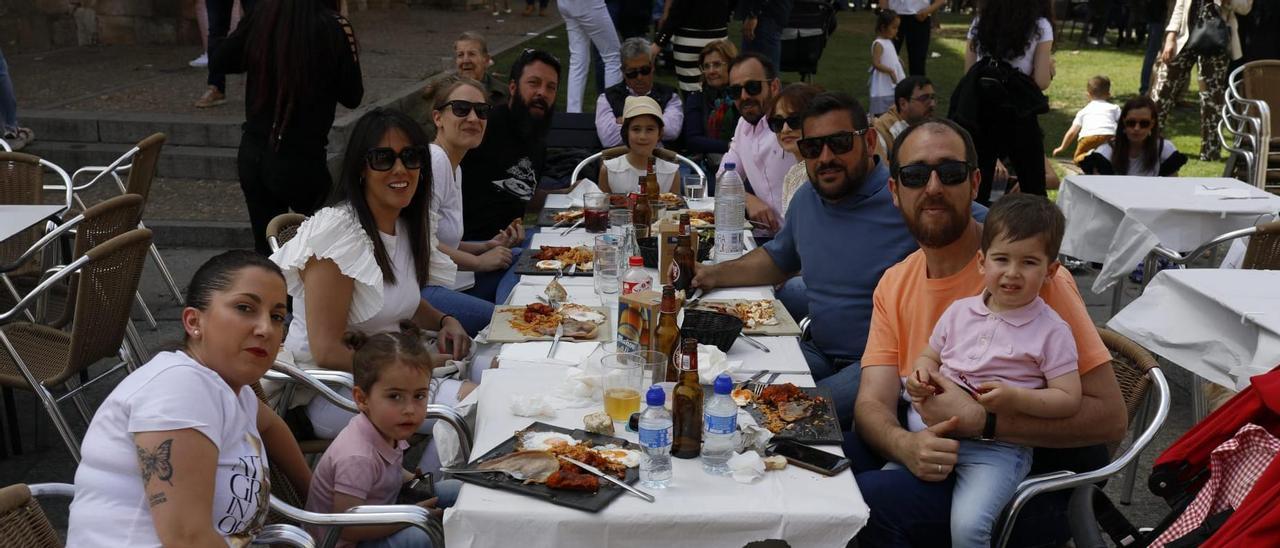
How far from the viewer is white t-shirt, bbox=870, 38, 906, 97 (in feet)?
35.3

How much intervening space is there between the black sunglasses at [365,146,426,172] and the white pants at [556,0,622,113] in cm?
516

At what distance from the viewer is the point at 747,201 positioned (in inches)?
237

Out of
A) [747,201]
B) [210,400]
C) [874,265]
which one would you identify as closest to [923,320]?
[874,265]

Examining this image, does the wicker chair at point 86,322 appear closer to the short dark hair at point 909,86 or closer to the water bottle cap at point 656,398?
the water bottle cap at point 656,398

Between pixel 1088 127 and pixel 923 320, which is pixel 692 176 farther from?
pixel 1088 127

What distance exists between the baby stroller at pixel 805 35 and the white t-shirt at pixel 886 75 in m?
0.62

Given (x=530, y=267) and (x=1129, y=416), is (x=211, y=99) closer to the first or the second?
(x=530, y=267)

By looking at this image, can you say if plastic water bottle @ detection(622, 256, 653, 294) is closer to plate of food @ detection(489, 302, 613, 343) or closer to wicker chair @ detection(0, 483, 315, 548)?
plate of food @ detection(489, 302, 613, 343)

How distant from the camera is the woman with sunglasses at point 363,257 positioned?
3666mm

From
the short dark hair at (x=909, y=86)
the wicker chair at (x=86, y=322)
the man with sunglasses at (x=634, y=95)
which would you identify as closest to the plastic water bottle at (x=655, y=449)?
the wicker chair at (x=86, y=322)

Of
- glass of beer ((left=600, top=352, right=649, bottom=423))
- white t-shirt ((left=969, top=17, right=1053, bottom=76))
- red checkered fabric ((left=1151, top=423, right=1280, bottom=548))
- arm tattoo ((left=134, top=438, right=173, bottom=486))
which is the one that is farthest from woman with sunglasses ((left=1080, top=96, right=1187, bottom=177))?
arm tattoo ((left=134, top=438, right=173, bottom=486))

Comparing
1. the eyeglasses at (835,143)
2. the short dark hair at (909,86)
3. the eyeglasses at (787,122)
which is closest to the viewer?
the eyeglasses at (835,143)

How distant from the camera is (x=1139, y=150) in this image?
25.3 feet

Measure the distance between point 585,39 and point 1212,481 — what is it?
284 inches
